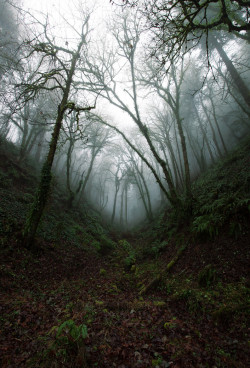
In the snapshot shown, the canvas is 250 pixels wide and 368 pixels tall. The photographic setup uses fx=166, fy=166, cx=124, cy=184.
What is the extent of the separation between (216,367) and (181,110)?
2646cm

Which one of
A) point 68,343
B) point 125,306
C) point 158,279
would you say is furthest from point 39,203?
point 158,279

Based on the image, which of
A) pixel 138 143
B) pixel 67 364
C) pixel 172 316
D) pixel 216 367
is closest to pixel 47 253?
pixel 67 364

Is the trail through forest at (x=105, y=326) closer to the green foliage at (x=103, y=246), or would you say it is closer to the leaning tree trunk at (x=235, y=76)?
the green foliage at (x=103, y=246)

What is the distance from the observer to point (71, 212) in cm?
1327

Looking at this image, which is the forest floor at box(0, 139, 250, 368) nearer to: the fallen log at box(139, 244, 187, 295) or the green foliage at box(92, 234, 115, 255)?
the fallen log at box(139, 244, 187, 295)

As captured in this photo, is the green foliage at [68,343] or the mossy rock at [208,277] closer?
the green foliage at [68,343]

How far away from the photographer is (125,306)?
4.27 m

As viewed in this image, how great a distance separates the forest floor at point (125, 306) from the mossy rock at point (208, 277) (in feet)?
0.09

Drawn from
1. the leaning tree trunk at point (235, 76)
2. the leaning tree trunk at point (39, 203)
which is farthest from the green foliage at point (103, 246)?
the leaning tree trunk at point (235, 76)

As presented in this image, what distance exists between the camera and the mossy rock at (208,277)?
4558 millimetres

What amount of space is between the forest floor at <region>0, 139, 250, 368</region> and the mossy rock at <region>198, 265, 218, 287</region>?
0.09ft

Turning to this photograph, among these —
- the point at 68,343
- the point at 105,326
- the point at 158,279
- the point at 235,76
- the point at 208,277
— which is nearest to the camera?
the point at 68,343

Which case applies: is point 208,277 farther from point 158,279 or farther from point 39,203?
point 39,203

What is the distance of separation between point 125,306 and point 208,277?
244 cm
